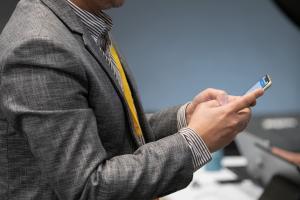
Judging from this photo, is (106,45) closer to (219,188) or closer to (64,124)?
(64,124)

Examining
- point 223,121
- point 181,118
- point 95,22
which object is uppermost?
point 95,22

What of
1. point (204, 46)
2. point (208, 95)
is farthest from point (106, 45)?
point (204, 46)

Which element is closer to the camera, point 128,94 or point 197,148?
point 197,148

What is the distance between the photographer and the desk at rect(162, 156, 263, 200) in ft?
5.24

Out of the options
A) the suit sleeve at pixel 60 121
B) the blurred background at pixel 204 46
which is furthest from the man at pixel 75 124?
the blurred background at pixel 204 46

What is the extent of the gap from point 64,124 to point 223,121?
0.33 metres

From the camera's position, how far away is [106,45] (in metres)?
1.06

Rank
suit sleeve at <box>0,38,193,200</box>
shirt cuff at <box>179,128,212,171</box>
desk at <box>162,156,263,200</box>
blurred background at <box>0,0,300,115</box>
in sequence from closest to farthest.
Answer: suit sleeve at <box>0,38,193,200</box>
shirt cuff at <box>179,128,212,171</box>
desk at <box>162,156,263,200</box>
blurred background at <box>0,0,300,115</box>

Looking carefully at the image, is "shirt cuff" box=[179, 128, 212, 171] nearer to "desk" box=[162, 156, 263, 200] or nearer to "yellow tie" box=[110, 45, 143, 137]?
"yellow tie" box=[110, 45, 143, 137]

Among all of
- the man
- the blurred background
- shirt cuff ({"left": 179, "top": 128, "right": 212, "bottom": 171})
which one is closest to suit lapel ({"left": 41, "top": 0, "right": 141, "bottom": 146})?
the man

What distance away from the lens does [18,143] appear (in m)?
0.87

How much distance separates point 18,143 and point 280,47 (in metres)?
2.02

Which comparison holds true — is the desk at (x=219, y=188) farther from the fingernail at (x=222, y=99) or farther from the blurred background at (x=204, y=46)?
the blurred background at (x=204, y=46)

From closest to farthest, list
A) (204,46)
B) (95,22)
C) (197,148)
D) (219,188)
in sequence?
(197,148), (95,22), (219,188), (204,46)
